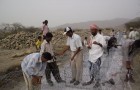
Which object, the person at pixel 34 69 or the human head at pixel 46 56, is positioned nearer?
the human head at pixel 46 56

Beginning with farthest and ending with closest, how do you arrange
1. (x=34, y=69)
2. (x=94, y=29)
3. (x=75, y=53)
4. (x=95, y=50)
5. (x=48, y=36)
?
(x=75, y=53), (x=48, y=36), (x=95, y=50), (x=94, y=29), (x=34, y=69)

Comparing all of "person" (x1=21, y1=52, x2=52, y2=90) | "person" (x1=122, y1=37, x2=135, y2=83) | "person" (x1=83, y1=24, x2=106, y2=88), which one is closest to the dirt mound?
"person" (x1=122, y1=37, x2=135, y2=83)

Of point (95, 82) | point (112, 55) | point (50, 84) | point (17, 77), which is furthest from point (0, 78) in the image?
point (112, 55)

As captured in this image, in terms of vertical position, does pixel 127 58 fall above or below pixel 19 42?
above

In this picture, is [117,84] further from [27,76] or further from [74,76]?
[27,76]

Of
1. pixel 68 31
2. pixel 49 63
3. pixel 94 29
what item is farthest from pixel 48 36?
pixel 94 29

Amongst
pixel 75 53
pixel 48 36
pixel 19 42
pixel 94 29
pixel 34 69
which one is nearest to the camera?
pixel 34 69

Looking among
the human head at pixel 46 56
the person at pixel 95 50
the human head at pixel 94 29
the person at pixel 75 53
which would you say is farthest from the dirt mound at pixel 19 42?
the human head at pixel 46 56

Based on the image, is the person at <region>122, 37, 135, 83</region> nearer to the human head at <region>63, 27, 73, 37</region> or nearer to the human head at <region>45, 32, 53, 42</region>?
the human head at <region>63, 27, 73, 37</region>

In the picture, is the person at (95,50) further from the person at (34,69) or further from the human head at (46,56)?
the human head at (46,56)

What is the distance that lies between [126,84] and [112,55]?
16.7 feet

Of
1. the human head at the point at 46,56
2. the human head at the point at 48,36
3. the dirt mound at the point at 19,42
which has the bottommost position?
the dirt mound at the point at 19,42

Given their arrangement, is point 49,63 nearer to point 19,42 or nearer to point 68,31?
point 68,31

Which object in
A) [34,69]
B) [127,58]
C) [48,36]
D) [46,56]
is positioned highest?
[48,36]
